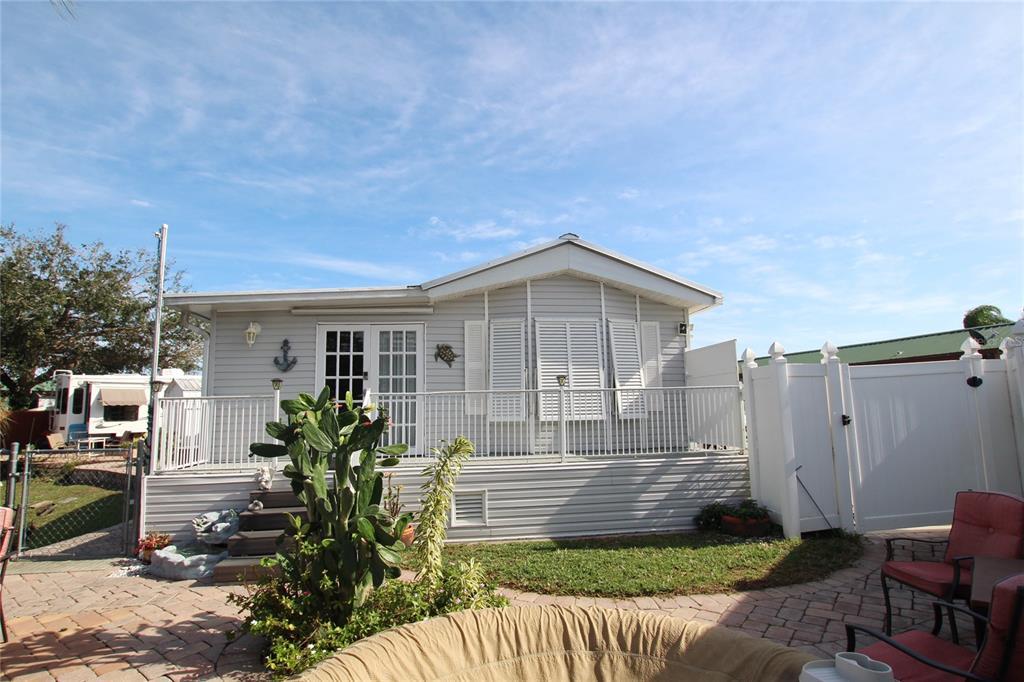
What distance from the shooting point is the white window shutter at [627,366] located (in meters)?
9.15

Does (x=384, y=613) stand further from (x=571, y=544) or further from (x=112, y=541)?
(x=112, y=541)

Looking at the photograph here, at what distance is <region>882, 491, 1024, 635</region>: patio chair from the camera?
3.77 m

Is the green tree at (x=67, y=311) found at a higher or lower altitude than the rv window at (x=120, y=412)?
higher

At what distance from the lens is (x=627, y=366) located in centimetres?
942

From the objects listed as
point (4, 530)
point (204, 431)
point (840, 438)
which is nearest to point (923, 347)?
point (840, 438)

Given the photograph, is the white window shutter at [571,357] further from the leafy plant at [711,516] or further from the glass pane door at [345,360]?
the glass pane door at [345,360]

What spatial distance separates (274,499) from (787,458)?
22.4 feet

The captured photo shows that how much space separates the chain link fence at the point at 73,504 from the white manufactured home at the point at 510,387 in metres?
1.20

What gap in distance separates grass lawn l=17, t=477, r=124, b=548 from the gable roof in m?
4.46

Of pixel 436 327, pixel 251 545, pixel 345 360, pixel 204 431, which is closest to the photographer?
pixel 251 545

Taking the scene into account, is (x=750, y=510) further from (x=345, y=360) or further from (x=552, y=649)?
(x=345, y=360)

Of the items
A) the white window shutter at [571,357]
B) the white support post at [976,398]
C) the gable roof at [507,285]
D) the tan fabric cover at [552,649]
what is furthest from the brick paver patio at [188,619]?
the gable roof at [507,285]

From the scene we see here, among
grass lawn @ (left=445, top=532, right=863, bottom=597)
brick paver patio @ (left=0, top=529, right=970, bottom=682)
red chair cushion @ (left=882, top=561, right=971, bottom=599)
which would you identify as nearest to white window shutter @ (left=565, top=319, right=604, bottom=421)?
grass lawn @ (left=445, top=532, right=863, bottom=597)

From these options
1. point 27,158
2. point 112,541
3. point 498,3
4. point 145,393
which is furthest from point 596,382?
point 145,393
